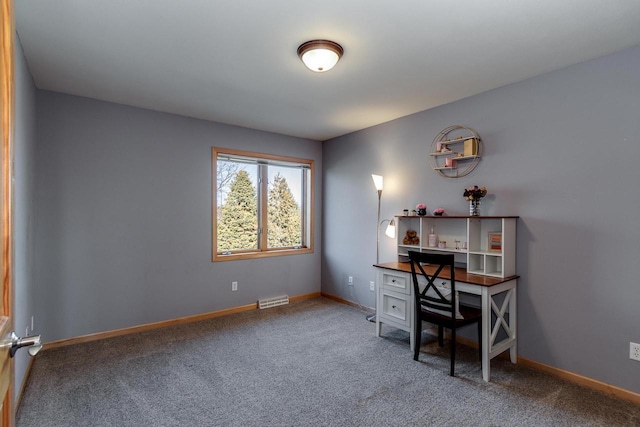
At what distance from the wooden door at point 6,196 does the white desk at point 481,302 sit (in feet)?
9.21

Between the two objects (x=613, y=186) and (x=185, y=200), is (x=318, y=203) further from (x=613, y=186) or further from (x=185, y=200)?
(x=613, y=186)

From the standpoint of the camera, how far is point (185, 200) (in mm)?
4031

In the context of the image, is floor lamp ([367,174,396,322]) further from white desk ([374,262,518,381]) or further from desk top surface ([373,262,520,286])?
desk top surface ([373,262,520,286])

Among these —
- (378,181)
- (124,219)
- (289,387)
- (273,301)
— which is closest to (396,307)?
(289,387)

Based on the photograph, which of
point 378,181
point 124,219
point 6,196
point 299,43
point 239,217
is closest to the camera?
point 6,196

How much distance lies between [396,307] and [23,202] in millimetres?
3383

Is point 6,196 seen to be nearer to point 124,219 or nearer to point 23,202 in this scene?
point 23,202

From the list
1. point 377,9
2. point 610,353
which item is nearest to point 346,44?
point 377,9

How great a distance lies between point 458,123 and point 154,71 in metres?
2.97

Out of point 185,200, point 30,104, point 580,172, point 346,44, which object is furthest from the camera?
point 185,200

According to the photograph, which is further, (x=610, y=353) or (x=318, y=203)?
(x=318, y=203)

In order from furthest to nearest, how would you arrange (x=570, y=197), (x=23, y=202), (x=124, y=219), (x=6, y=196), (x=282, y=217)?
(x=282, y=217), (x=124, y=219), (x=570, y=197), (x=23, y=202), (x=6, y=196)

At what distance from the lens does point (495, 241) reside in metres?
2.99

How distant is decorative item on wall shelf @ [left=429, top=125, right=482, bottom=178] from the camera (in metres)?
3.28
